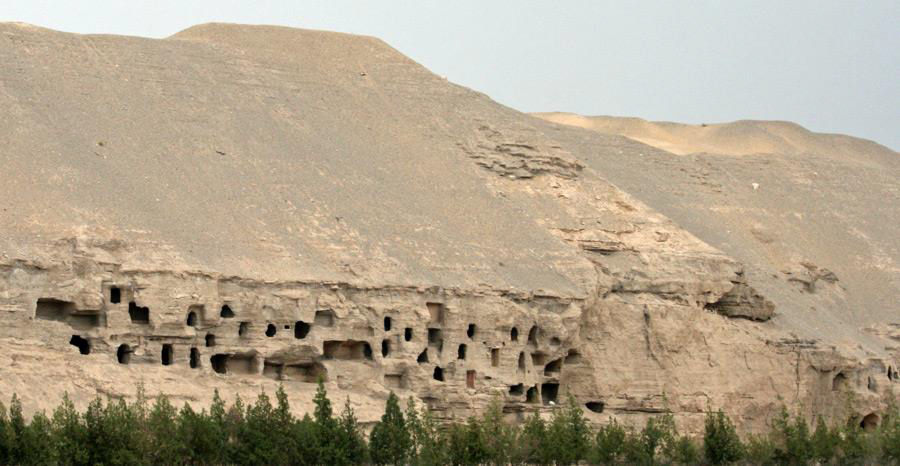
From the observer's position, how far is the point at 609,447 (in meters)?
48.0

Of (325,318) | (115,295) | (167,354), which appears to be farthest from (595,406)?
(115,295)

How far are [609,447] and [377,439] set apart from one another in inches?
250

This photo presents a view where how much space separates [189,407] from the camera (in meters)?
43.3

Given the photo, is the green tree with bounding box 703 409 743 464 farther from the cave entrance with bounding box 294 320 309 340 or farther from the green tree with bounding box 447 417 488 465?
the cave entrance with bounding box 294 320 309 340

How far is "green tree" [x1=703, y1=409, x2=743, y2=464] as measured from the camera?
48.9 m

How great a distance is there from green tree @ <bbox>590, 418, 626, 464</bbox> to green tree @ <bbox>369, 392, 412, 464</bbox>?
5.24 metres

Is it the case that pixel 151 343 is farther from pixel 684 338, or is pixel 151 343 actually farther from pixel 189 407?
pixel 684 338

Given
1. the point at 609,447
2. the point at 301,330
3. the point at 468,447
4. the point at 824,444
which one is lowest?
the point at 824,444

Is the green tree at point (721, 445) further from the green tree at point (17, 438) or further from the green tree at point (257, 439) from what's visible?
the green tree at point (17, 438)

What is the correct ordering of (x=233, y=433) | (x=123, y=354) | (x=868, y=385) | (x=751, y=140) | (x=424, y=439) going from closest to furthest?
(x=233, y=433) → (x=424, y=439) → (x=123, y=354) → (x=868, y=385) → (x=751, y=140)

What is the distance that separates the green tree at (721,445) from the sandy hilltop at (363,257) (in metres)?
4.38

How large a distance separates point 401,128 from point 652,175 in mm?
11248

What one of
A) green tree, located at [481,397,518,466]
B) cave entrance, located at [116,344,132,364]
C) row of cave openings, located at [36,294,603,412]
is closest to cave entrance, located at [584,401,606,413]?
row of cave openings, located at [36,294,603,412]

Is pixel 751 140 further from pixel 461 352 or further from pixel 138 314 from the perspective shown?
pixel 138 314
